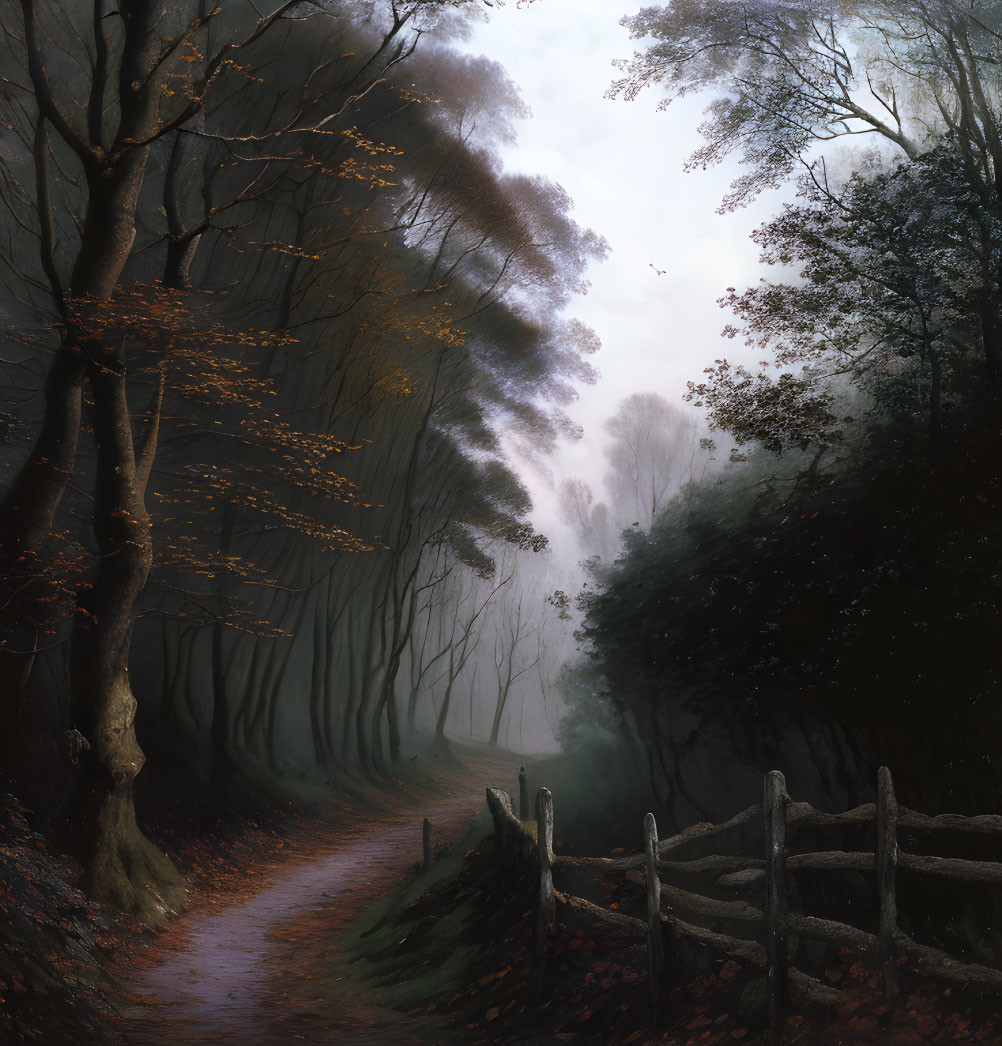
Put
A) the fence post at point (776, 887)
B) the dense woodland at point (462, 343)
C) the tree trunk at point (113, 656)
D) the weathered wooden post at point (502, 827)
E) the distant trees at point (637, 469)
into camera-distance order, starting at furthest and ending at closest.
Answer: the distant trees at point (637, 469) < the tree trunk at point (113, 656) < the weathered wooden post at point (502, 827) < the dense woodland at point (462, 343) < the fence post at point (776, 887)

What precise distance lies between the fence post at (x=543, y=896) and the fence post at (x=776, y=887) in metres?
1.78

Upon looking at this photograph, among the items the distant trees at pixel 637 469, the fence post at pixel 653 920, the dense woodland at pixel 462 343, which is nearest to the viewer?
the fence post at pixel 653 920

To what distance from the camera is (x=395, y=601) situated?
16.3 metres

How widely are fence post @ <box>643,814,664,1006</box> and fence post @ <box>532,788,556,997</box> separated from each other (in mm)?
915

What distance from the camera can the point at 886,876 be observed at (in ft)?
11.3

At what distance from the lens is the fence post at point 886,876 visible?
132 inches

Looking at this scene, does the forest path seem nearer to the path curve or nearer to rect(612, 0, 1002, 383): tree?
the path curve

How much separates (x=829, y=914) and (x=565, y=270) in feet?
29.7

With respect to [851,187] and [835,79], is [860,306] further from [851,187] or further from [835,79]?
[835,79]

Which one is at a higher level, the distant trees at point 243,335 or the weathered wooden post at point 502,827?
the distant trees at point 243,335

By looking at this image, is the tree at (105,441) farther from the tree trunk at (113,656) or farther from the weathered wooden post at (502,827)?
the weathered wooden post at (502,827)

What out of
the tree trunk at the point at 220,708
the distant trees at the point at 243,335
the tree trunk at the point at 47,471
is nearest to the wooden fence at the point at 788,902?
the distant trees at the point at 243,335

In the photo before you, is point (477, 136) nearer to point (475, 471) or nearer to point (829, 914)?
point (475, 471)

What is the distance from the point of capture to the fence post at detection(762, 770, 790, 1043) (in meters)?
3.70
